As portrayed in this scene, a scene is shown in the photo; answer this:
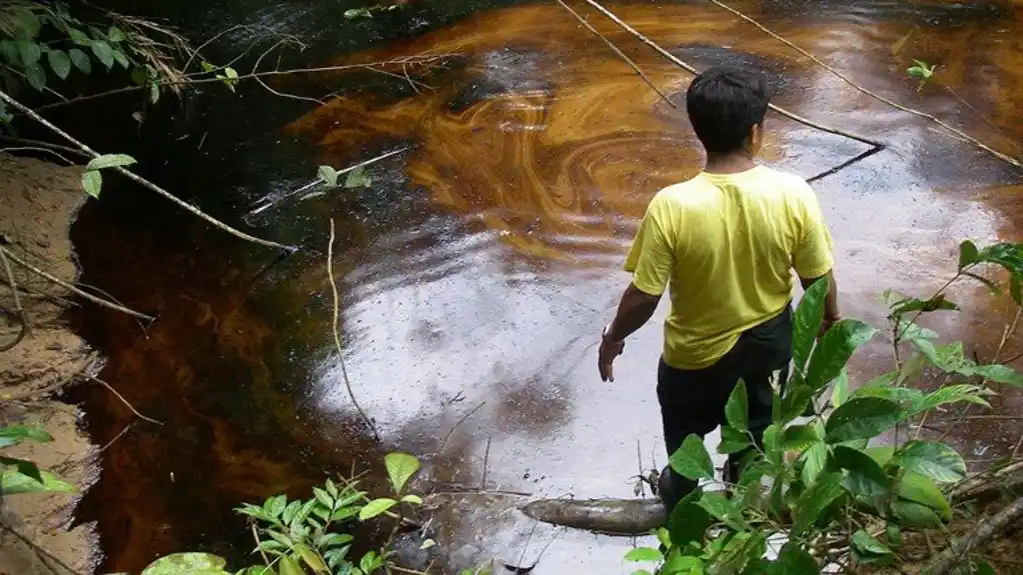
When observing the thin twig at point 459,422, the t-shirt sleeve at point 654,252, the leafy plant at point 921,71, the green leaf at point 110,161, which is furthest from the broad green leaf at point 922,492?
the leafy plant at point 921,71

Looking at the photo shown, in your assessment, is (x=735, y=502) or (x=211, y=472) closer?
(x=735, y=502)

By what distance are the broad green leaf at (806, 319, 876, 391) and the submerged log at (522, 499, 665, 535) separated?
53.2 inches

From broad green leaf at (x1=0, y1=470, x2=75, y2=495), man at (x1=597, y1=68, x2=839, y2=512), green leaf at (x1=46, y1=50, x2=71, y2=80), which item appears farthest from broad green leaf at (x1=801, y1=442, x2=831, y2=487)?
green leaf at (x1=46, y1=50, x2=71, y2=80)

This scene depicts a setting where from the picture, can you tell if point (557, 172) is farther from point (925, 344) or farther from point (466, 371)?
point (925, 344)

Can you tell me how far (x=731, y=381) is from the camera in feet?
6.14

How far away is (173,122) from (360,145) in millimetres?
1248

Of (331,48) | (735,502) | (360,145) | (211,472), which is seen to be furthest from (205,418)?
(331,48)

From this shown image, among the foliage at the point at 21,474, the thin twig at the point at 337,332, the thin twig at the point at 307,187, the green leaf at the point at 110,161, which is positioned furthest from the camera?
the thin twig at the point at 307,187

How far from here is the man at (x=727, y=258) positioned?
163 cm

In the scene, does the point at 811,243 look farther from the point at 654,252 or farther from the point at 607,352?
the point at 607,352

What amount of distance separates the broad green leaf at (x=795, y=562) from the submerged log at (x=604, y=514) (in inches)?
52.4

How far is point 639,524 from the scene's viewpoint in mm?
2412

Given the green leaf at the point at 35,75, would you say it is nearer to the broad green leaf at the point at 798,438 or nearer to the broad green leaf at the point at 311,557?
the broad green leaf at the point at 311,557

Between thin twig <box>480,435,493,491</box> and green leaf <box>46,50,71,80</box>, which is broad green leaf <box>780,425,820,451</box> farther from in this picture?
green leaf <box>46,50,71,80</box>
